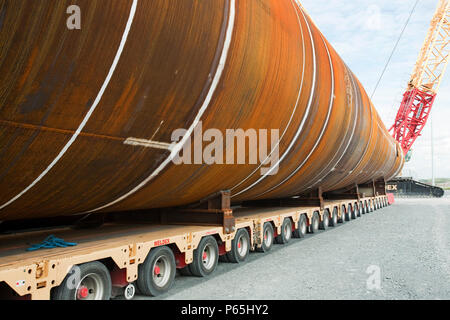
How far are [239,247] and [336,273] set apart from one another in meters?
2.04

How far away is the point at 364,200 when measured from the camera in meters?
20.7

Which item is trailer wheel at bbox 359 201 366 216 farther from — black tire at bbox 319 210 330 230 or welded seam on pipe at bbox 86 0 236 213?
welded seam on pipe at bbox 86 0 236 213

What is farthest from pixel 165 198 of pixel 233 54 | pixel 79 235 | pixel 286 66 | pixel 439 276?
pixel 439 276

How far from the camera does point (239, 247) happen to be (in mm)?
7996

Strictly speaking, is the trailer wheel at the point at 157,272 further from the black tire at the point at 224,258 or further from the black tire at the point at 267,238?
the black tire at the point at 267,238

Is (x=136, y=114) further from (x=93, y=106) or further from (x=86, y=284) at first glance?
(x=86, y=284)

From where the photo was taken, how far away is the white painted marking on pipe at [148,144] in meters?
4.46

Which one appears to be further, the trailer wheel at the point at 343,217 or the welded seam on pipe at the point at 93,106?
the trailer wheel at the point at 343,217

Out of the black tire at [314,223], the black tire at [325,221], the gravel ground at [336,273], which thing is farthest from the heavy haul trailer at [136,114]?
the black tire at [325,221]

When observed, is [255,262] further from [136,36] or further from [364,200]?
[364,200]

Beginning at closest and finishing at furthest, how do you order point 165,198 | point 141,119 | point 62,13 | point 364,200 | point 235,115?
point 62,13 < point 141,119 < point 235,115 < point 165,198 < point 364,200

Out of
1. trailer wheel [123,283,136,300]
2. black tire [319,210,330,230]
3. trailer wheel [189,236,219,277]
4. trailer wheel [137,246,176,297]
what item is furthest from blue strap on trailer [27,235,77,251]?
black tire [319,210,330,230]

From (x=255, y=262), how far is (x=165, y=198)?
2821mm

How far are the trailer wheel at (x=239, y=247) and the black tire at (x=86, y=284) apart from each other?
3318 mm
